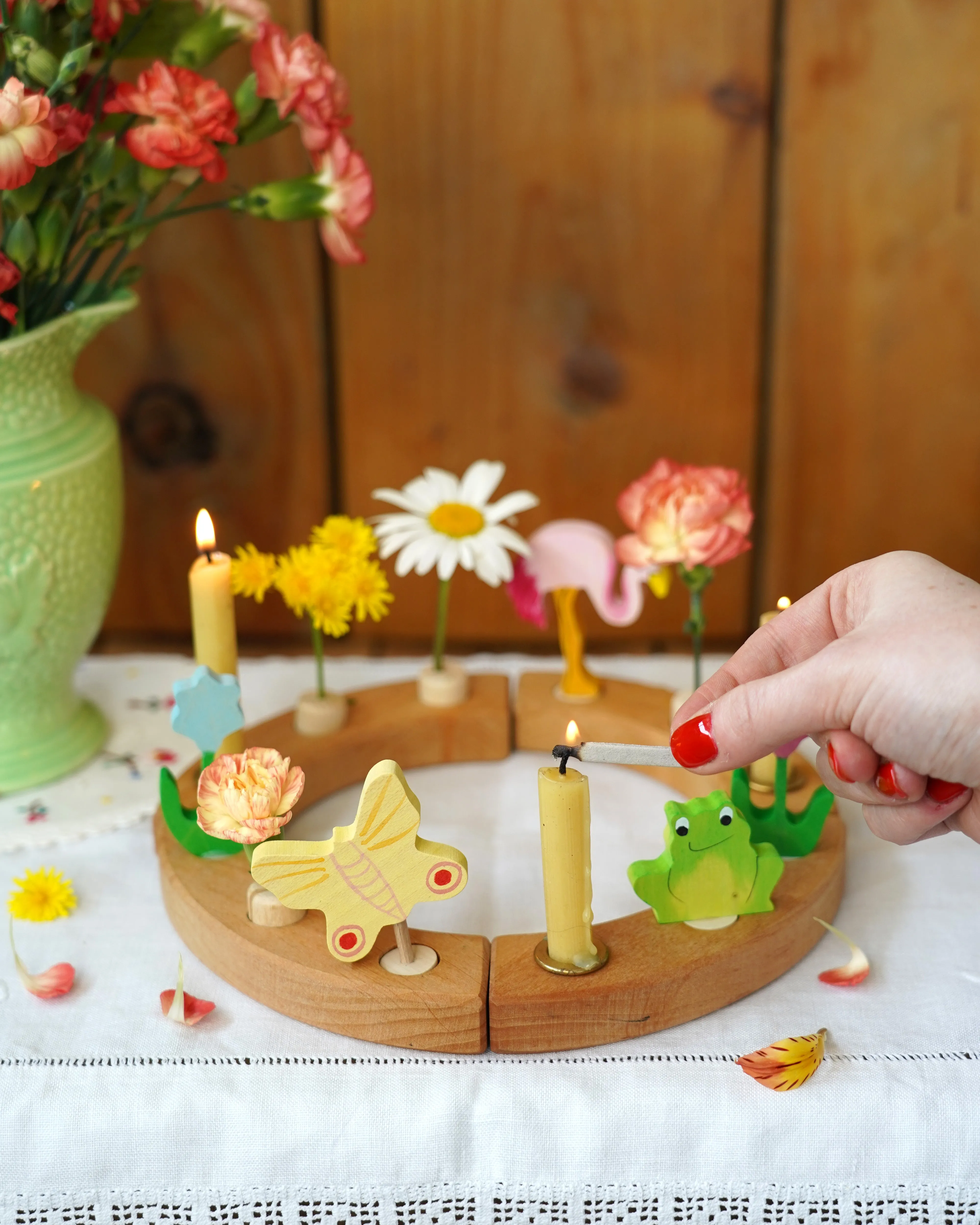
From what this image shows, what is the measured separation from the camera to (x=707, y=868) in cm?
66

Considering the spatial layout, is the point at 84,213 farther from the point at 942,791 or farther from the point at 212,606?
the point at 942,791

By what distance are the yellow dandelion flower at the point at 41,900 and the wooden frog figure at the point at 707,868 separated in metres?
0.34

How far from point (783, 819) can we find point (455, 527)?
0.95 ft

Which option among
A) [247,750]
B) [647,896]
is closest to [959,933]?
[647,896]

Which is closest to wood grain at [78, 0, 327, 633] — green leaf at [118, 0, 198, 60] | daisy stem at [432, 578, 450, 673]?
green leaf at [118, 0, 198, 60]

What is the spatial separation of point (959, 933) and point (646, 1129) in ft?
0.78

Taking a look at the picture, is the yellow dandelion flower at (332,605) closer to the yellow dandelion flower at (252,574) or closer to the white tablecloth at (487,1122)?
the yellow dandelion flower at (252,574)

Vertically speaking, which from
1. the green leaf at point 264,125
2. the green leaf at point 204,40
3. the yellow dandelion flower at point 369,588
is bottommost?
the yellow dandelion flower at point 369,588

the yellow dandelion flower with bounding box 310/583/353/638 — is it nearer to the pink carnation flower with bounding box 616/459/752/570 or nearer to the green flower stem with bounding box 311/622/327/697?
the green flower stem with bounding box 311/622/327/697

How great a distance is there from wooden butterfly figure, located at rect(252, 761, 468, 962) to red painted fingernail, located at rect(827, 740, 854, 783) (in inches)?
7.6

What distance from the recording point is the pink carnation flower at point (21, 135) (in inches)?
26.0

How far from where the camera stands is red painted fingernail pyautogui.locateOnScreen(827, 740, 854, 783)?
0.61 m

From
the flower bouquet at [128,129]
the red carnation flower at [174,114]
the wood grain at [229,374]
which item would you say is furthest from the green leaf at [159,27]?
the wood grain at [229,374]

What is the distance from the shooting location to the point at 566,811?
605 mm
